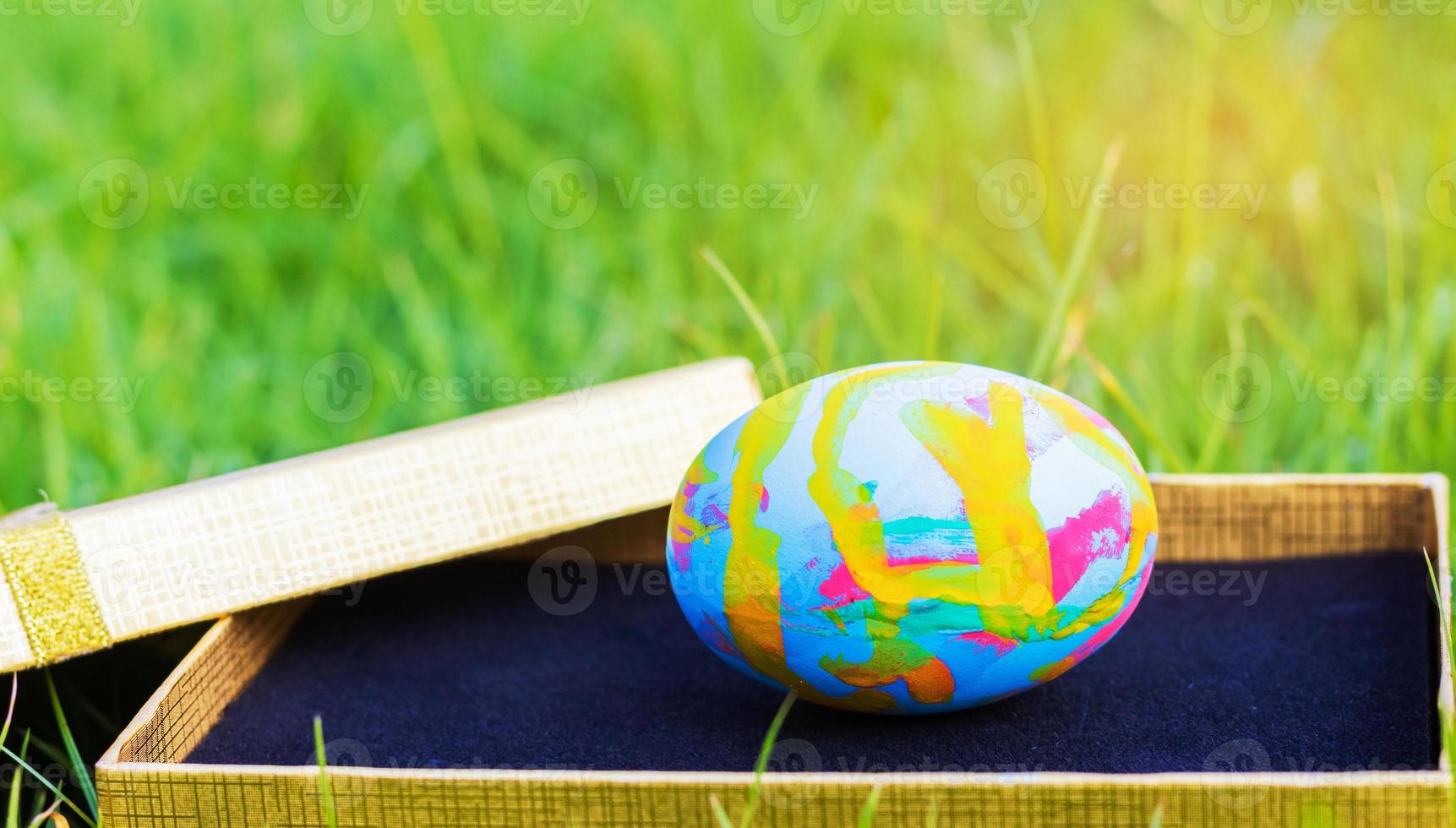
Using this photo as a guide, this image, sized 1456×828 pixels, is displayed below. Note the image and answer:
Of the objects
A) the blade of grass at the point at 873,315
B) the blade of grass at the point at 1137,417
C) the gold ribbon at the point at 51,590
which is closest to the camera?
the gold ribbon at the point at 51,590

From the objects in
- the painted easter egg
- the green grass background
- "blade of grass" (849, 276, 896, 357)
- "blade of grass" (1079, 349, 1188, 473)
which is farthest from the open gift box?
"blade of grass" (849, 276, 896, 357)

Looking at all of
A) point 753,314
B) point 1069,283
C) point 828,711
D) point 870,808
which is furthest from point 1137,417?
point 870,808

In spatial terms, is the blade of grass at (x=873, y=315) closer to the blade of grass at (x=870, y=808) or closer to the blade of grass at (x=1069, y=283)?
the blade of grass at (x=1069, y=283)

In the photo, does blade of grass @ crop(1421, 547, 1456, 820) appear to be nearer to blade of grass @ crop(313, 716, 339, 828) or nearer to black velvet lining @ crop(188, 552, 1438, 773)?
black velvet lining @ crop(188, 552, 1438, 773)

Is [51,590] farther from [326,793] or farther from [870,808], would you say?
[870,808]

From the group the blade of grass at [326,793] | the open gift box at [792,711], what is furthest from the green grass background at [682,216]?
the blade of grass at [326,793]
